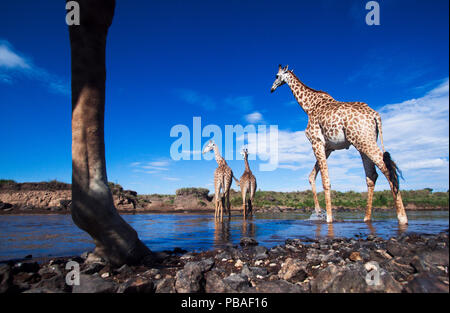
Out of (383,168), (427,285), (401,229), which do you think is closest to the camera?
(427,285)

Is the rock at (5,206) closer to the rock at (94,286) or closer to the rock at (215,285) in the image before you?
the rock at (94,286)

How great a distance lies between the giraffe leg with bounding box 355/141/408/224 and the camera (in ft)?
23.4

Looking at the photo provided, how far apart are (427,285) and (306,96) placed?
29.8 ft

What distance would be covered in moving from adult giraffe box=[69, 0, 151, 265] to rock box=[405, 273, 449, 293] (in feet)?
11.3

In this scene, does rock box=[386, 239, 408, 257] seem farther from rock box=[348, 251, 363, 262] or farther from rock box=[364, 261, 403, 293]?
rock box=[364, 261, 403, 293]

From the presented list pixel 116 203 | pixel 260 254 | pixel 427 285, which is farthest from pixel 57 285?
pixel 116 203

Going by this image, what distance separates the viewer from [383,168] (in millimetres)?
7227

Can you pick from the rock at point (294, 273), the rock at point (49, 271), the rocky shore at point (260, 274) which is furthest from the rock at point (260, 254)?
the rock at point (49, 271)

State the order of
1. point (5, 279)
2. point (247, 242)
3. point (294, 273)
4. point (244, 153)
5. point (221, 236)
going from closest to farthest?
1. point (5, 279)
2. point (294, 273)
3. point (247, 242)
4. point (221, 236)
5. point (244, 153)

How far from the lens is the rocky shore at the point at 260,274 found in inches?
91.0

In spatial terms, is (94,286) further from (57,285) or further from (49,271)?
(49,271)
